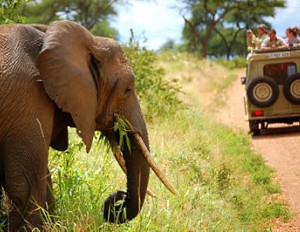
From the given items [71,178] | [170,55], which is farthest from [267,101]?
[170,55]

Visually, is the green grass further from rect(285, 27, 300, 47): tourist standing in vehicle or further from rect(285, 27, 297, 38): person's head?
rect(285, 27, 297, 38): person's head

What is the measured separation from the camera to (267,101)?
39.4ft

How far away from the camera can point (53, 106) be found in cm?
462

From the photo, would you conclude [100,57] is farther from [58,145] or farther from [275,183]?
[275,183]

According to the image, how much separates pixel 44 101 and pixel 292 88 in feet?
26.2

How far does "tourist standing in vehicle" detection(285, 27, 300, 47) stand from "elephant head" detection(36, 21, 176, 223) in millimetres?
8647

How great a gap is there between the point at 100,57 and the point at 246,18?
139ft

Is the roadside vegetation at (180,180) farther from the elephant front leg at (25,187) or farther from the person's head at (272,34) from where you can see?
the person's head at (272,34)

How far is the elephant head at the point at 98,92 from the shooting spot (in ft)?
14.8

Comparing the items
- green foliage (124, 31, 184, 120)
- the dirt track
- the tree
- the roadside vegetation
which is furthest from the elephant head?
the tree

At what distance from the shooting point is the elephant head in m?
4.50

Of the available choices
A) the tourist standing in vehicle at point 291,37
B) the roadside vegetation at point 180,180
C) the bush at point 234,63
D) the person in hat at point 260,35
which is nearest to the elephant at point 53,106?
the roadside vegetation at point 180,180

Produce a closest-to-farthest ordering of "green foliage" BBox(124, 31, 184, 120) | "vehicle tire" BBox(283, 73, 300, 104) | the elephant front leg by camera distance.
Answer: the elephant front leg, "green foliage" BBox(124, 31, 184, 120), "vehicle tire" BBox(283, 73, 300, 104)

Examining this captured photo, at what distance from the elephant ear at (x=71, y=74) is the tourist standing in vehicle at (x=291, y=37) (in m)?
8.97
